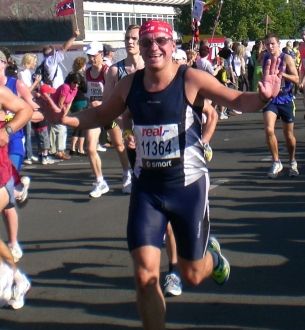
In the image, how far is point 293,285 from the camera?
5.52 meters

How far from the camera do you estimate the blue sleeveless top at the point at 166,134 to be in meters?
4.38

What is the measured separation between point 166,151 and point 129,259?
2.23 meters

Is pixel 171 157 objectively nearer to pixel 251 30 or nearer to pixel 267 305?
pixel 267 305

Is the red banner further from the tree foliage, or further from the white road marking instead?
the tree foliage

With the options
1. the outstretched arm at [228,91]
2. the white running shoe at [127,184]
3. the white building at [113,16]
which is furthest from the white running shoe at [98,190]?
the white building at [113,16]

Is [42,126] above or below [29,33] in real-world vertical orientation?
above

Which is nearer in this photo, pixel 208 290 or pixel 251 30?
pixel 208 290

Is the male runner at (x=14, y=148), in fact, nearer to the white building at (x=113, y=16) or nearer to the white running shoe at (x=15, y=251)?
the white running shoe at (x=15, y=251)

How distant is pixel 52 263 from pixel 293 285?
86.4 inches

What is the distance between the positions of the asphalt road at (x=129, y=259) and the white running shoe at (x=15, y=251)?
56 mm

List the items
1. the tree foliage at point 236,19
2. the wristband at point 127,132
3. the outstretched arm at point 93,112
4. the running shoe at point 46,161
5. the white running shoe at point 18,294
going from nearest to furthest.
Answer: the outstretched arm at point 93,112 < the white running shoe at point 18,294 < the wristband at point 127,132 < the running shoe at point 46,161 < the tree foliage at point 236,19

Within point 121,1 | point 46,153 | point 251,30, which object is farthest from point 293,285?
point 251,30

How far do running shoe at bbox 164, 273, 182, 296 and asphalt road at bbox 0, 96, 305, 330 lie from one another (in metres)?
0.08

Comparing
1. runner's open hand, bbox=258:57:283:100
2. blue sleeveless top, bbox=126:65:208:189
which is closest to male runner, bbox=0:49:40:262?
blue sleeveless top, bbox=126:65:208:189
